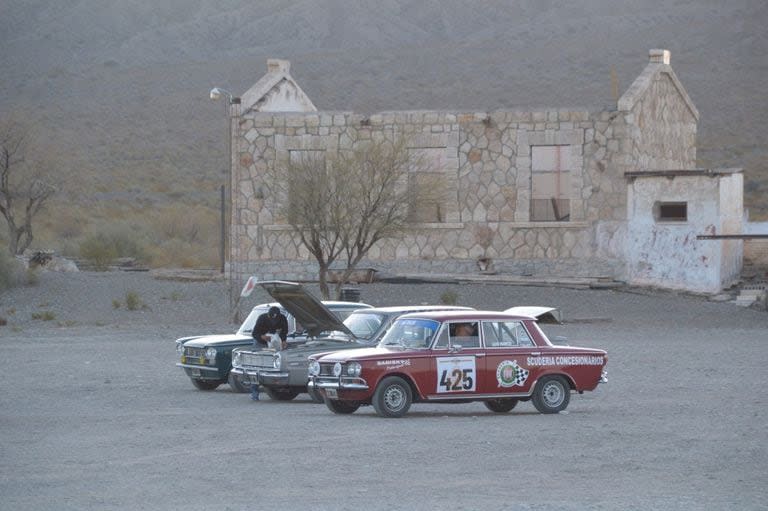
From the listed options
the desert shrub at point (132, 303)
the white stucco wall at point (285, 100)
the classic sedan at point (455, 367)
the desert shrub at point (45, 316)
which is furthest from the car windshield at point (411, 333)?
the white stucco wall at point (285, 100)

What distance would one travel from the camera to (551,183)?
1614 inches

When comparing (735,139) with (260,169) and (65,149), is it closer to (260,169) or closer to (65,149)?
(65,149)

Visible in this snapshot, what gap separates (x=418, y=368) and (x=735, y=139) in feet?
210

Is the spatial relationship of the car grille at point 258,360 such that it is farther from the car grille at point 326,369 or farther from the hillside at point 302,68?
the hillside at point 302,68

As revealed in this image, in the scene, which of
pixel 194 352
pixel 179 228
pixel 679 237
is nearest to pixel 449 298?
pixel 679 237

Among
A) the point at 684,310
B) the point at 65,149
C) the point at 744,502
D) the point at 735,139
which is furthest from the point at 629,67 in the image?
the point at 744,502

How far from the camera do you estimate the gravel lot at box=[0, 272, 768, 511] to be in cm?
1220

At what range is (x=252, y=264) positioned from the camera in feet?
138

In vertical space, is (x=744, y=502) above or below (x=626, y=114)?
below

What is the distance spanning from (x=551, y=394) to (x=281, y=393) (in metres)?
4.37

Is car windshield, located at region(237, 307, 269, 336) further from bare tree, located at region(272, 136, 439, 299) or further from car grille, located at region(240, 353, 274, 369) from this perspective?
bare tree, located at region(272, 136, 439, 299)

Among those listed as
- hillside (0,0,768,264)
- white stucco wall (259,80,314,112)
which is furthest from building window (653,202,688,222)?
hillside (0,0,768,264)

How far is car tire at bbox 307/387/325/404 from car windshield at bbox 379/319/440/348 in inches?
43.9

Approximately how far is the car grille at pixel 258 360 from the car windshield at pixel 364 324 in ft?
4.21
